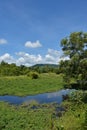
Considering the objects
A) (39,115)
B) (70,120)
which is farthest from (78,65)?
(70,120)

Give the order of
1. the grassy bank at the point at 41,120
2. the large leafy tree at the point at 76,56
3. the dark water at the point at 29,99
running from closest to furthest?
the grassy bank at the point at 41,120, the dark water at the point at 29,99, the large leafy tree at the point at 76,56

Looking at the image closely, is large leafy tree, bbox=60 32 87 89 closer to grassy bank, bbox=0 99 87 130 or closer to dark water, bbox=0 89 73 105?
dark water, bbox=0 89 73 105

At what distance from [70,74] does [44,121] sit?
925 inches

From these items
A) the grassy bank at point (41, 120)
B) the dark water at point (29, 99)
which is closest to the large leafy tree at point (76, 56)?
the dark water at point (29, 99)

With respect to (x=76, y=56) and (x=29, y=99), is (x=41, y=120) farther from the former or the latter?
(x=76, y=56)

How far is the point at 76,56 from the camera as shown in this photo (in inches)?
1570

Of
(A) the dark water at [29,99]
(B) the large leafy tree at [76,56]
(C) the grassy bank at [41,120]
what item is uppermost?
(B) the large leafy tree at [76,56]

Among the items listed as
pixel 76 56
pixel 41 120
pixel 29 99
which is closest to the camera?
pixel 41 120

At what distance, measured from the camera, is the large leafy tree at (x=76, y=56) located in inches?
1571

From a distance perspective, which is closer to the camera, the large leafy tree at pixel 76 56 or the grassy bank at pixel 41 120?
the grassy bank at pixel 41 120

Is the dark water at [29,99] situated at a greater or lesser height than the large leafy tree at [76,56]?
lesser

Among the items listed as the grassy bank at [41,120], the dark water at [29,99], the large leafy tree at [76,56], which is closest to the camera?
the grassy bank at [41,120]

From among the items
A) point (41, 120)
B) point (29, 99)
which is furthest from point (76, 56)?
point (41, 120)

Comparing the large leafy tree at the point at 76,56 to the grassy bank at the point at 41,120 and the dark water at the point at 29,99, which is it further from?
the grassy bank at the point at 41,120
